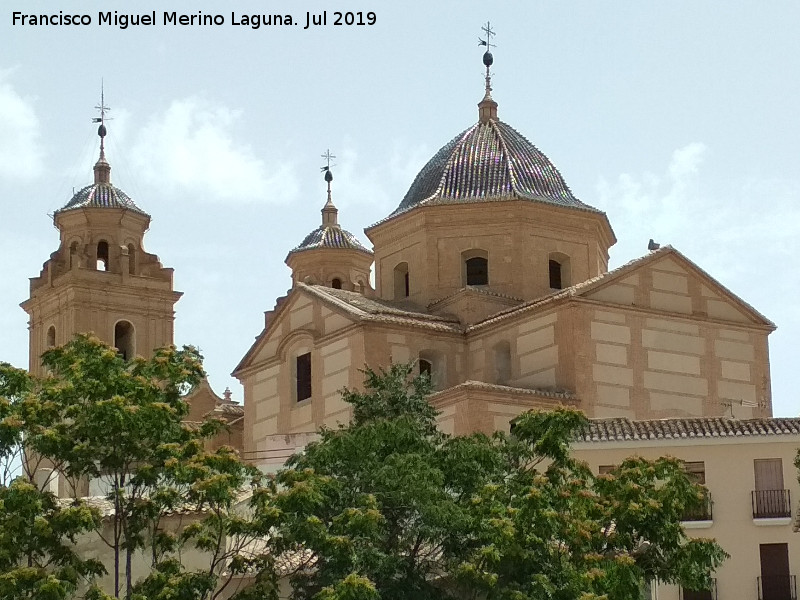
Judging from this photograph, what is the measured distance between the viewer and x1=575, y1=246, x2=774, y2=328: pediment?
42469 millimetres

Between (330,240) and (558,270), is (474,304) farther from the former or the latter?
(330,240)

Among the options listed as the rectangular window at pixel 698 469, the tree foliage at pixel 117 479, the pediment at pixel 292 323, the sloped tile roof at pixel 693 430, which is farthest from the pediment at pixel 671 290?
the tree foliage at pixel 117 479

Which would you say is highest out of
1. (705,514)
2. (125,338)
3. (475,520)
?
(125,338)

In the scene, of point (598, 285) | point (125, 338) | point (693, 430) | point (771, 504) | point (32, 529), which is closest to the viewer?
point (32, 529)

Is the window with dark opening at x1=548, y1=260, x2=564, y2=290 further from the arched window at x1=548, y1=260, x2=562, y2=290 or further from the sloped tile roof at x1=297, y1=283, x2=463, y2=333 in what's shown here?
the sloped tile roof at x1=297, y1=283, x2=463, y2=333

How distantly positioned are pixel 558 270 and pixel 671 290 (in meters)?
3.67

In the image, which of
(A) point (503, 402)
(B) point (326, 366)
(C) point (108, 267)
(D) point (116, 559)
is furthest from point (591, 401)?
(C) point (108, 267)

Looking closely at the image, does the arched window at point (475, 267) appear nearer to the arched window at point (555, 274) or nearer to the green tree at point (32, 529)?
the arched window at point (555, 274)

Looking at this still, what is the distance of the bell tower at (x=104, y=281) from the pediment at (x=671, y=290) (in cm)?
1803

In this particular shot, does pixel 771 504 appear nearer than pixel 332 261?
Yes

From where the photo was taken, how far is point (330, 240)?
59.9m

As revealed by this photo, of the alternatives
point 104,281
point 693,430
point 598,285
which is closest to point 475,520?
point 693,430

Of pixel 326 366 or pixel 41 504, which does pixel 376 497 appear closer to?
pixel 41 504

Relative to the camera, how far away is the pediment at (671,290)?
4247cm
